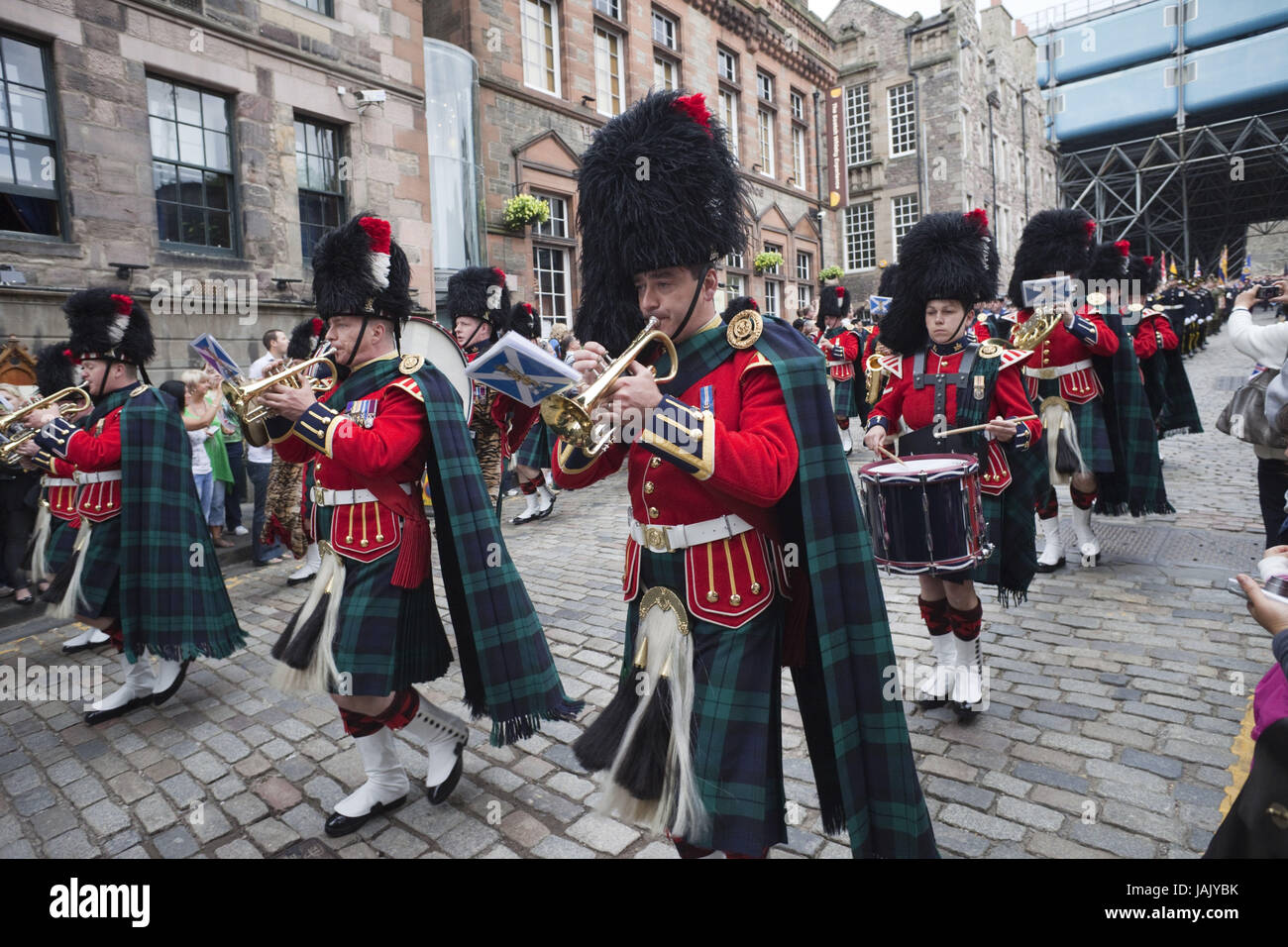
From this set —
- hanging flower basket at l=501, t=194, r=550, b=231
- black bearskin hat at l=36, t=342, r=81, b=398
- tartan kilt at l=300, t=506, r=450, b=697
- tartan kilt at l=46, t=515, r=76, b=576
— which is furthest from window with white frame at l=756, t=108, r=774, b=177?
tartan kilt at l=300, t=506, r=450, b=697

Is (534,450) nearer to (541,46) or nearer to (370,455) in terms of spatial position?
(370,455)

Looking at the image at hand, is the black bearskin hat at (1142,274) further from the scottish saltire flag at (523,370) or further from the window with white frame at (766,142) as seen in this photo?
the window with white frame at (766,142)

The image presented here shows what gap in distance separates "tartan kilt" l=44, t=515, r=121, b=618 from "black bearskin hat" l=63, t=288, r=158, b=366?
1055mm

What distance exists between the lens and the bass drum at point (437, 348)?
3.60 m

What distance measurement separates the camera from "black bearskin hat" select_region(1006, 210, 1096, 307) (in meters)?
6.11

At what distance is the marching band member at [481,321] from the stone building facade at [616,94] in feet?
11.2

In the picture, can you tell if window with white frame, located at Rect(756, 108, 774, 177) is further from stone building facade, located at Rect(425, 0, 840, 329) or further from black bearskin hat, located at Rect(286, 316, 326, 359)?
black bearskin hat, located at Rect(286, 316, 326, 359)

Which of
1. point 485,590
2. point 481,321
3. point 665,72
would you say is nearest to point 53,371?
point 481,321

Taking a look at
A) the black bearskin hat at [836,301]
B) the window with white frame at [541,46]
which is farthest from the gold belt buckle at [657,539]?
the window with white frame at [541,46]

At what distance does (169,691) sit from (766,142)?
2495cm

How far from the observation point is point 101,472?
4648 mm

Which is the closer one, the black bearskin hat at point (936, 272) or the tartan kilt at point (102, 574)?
the black bearskin hat at point (936, 272)

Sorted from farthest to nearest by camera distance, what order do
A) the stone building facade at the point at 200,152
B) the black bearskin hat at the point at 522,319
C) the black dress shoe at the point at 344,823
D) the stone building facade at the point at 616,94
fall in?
the stone building facade at the point at 616,94, the stone building facade at the point at 200,152, the black bearskin hat at the point at 522,319, the black dress shoe at the point at 344,823
